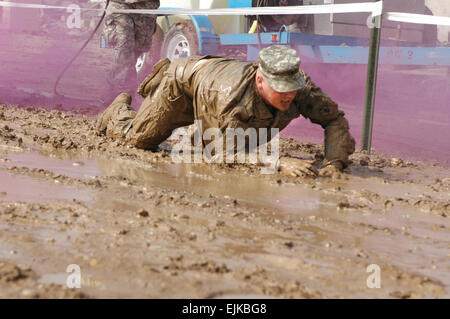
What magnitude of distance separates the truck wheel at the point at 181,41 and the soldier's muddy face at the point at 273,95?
197 inches

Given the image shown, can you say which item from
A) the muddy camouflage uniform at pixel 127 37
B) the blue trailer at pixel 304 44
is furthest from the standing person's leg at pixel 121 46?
the blue trailer at pixel 304 44

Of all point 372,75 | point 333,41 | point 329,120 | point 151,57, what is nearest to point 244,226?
point 329,120

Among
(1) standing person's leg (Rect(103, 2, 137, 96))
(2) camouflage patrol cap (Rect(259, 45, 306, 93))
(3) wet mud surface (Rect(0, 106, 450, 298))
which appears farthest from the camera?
(1) standing person's leg (Rect(103, 2, 137, 96))

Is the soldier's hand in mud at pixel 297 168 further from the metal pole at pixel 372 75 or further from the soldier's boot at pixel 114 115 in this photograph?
the soldier's boot at pixel 114 115

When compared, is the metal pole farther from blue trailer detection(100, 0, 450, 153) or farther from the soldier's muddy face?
the soldier's muddy face

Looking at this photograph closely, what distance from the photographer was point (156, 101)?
4895mm

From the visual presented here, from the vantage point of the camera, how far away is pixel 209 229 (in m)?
2.78

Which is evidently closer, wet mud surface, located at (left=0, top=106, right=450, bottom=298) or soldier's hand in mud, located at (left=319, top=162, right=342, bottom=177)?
wet mud surface, located at (left=0, top=106, right=450, bottom=298)

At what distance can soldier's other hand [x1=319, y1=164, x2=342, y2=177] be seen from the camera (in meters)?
4.30

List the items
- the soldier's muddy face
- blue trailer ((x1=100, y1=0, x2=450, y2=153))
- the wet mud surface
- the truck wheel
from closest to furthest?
1. the wet mud surface
2. the soldier's muddy face
3. blue trailer ((x1=100, y1=0, x2=450, y2=153))
4. the truck wheel

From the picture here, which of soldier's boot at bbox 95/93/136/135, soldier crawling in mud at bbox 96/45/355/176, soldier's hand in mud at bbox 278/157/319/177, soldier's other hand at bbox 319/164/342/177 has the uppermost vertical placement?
soldier crawling in mud at bbox 96/45/355/176

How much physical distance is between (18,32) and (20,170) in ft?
35.2

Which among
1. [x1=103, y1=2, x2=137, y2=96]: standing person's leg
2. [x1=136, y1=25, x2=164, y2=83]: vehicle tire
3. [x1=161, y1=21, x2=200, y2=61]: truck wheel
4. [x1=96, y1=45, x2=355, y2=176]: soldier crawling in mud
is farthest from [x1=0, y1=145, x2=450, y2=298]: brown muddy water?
[x1=136, y1=25, x2=164, y2=83]: vehicle tire

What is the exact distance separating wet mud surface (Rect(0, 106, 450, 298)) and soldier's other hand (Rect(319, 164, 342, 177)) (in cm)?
6
